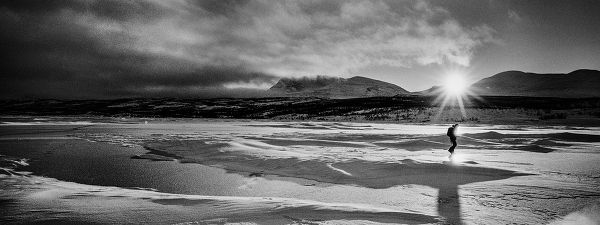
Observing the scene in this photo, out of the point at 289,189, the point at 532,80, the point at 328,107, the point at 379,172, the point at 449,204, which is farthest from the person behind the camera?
the point at 532,80

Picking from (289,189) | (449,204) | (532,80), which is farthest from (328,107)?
(532,80)

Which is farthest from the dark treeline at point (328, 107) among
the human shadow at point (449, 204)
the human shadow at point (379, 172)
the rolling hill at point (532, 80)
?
the rolling hill at point (532, 80)

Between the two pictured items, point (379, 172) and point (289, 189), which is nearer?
point (289, 189)

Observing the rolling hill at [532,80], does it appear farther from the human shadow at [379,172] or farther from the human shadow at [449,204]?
the human shadow at [449,204]

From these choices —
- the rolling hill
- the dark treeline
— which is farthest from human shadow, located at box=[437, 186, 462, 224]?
the rolling hill

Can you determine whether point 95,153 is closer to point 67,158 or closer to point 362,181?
point 67,158

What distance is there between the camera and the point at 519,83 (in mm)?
161250

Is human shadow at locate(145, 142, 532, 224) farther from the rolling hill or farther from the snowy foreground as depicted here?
the rolling hill

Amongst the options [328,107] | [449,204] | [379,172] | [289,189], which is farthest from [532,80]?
[289,189]

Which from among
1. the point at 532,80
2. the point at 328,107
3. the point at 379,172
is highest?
the point at 532,80

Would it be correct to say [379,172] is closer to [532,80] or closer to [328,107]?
[328,107]

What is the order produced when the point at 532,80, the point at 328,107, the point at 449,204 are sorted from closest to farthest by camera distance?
the point at 449,204, the point at 328,107, the point at 532,80

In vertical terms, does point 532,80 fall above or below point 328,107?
above

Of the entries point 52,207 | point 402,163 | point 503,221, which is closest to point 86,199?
point 52,207
